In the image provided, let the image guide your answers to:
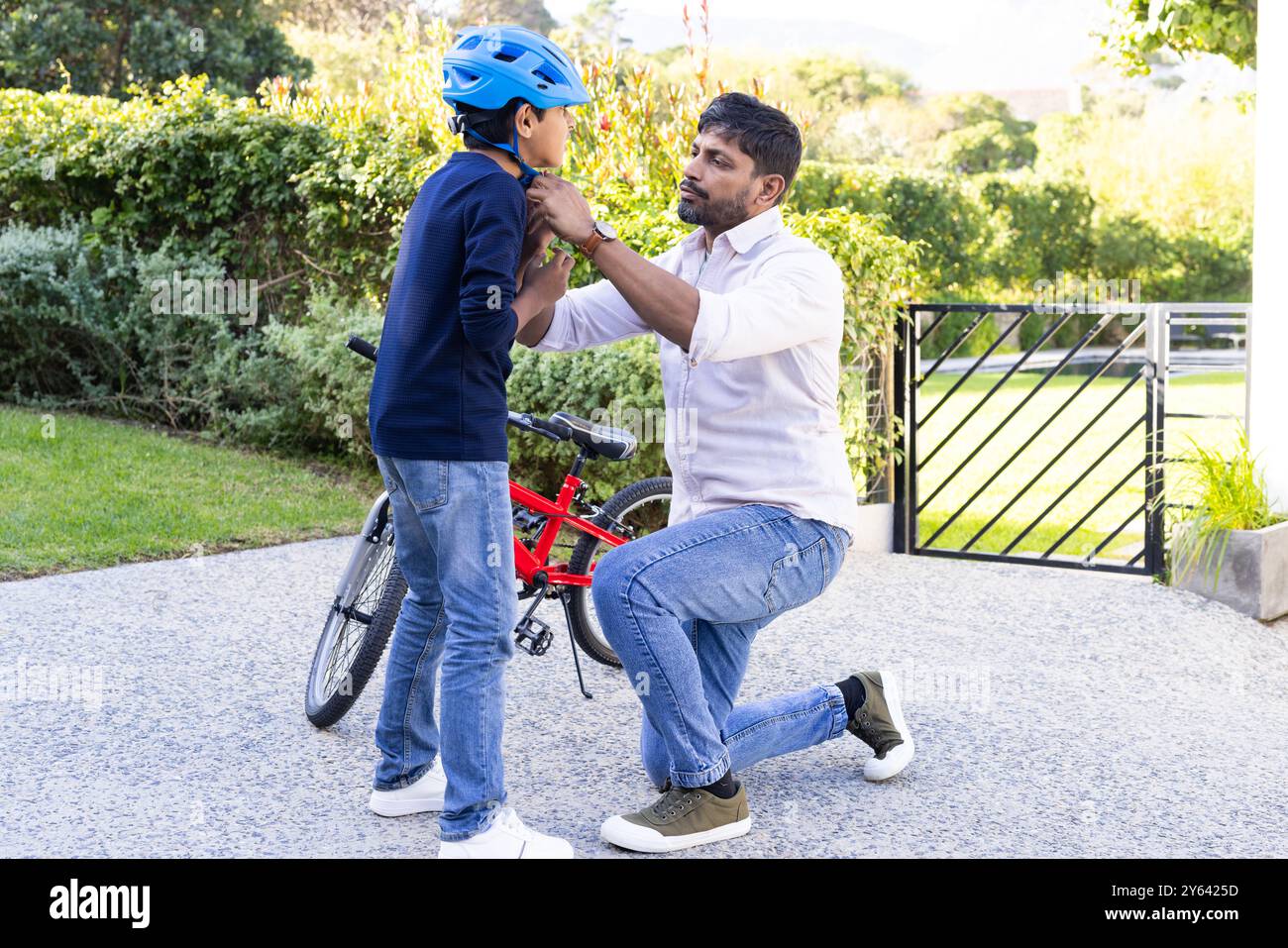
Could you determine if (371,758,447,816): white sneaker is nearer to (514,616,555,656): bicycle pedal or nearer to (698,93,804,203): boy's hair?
(514,616,555,656): bicycle pedal

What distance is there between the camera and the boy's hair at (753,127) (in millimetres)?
3230

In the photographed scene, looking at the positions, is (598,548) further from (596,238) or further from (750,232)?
(596,238)

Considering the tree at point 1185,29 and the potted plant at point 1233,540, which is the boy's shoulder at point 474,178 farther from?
the tree at point 1185,29

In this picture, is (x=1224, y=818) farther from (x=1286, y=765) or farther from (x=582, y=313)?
(x=582, y=313)

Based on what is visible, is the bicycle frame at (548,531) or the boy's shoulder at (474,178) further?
the bicycle frame at (548,531)

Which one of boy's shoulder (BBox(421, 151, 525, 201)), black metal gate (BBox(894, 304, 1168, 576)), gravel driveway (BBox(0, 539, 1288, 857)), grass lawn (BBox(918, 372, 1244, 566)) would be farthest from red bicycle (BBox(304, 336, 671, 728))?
grass lawn (BBox(918, 372, 1244, 566))

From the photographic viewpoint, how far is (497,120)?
3008 mm

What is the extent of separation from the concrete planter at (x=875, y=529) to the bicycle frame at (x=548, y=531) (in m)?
2.71

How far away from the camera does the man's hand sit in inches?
115

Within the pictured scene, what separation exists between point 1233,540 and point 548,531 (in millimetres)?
3046

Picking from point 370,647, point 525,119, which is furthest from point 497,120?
point 370,647

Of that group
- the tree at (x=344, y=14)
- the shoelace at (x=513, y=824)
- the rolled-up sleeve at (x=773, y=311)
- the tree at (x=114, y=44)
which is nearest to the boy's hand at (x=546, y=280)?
the rolled-up sleeve at (x=773, y=311)

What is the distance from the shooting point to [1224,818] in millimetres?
3600

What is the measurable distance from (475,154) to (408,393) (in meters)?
0.53
